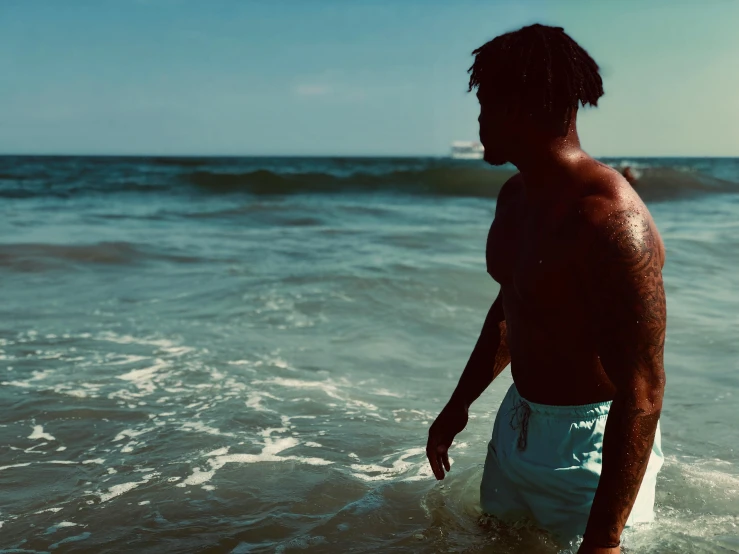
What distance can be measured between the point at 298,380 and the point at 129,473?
1.75 metres

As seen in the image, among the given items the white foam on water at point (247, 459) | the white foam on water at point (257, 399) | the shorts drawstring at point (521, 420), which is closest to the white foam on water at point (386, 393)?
the white foam on water at point (257, 399)

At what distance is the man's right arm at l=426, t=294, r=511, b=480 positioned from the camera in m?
2.49

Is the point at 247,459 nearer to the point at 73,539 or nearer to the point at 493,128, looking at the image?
the point at 73,539

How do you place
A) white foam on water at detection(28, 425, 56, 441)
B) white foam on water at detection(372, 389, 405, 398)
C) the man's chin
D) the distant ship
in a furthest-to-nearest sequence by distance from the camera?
the distant ship, white foam on water at detection(372, 389, 405, 398), white foam on water at detection(28, 425, 56, 441), the man's chin

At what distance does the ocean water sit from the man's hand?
1.00 ft

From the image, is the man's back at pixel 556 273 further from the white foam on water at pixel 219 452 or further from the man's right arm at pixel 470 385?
the white foam on water at pixel 219 452

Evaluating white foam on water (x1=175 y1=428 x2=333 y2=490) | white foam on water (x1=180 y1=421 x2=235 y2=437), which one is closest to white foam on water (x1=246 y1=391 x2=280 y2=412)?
white foam on water (x1=180 y1=421 x2=235 y2=437)

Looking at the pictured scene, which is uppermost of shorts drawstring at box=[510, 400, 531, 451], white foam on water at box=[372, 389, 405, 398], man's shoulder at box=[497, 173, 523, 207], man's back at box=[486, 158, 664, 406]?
man's shoulder at box=[497, 173, 523, 207]

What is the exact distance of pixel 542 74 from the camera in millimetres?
1892

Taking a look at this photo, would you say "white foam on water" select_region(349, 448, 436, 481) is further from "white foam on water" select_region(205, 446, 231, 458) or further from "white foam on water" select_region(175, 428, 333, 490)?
"white foam on water" select_region(205, 446, 231, 458)

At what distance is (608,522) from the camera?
5.98ft

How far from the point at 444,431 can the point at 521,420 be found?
0.34 meters

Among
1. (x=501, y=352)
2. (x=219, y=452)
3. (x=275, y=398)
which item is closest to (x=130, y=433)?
(x=219, y=452)

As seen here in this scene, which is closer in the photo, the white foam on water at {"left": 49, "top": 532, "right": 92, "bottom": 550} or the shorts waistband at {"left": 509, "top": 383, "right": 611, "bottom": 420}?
the shorts waistband at {"left": 509, "top": 383, "right": 611, "bottom": 420}
